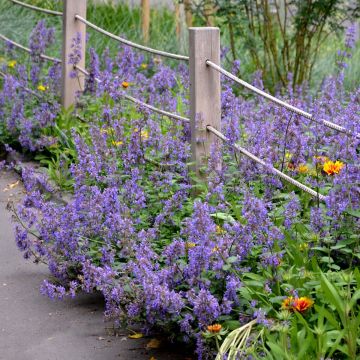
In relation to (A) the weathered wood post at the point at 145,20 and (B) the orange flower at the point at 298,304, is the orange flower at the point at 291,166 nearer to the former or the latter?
(B) the orange flower at the point at 298,304

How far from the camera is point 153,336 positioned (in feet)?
14.4

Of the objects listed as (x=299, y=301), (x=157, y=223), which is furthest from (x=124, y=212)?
(x=299, y=301)

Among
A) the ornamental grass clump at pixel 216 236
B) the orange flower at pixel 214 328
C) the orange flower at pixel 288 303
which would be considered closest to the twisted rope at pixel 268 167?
the ornamental grass clump at pixel 216 236

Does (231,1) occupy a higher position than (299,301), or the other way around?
(231,1)

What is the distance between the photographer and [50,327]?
463 cm

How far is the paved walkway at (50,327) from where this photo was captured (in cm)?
429

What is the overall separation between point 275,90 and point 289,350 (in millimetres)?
5925

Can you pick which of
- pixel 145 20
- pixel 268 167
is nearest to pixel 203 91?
pixel 268 167

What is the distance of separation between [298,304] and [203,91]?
86.7 inches

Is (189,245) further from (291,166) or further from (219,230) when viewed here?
(291,166)

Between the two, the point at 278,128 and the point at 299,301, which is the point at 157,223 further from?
the point at 299,301

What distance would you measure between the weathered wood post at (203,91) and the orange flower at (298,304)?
1921 millimetres

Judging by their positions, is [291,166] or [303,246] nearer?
[303,246]

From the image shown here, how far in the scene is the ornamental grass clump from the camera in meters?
3.84
